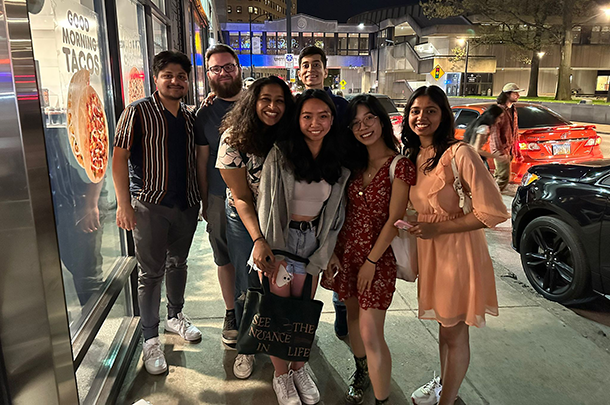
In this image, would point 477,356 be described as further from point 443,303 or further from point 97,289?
point 97,289

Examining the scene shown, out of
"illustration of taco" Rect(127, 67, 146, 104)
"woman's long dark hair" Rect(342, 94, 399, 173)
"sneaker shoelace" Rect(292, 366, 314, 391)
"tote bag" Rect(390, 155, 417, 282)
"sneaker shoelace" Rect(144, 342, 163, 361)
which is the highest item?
"illustration of taco" Rect(127, 67, 146, 104)

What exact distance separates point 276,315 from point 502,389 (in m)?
1.60

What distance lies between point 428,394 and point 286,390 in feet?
2.87

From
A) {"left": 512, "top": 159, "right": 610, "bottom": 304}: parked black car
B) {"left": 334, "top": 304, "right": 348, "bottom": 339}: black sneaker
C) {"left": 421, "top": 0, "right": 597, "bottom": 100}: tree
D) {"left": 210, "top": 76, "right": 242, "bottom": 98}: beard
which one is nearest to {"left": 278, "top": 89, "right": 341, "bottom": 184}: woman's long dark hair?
{"left": 210, "top": 76, "right": 242, "bottom": 98}: beard

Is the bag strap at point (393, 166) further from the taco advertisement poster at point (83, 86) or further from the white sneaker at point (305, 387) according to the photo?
the taco advertisement poster at point (83, 86)

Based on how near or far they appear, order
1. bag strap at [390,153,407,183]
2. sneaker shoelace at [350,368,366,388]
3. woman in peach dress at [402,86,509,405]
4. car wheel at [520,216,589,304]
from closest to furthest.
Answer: woman in peach dress at [402,86,509,405]
bag strap at [390,153,407,183]
sneaker shoelace at [350,368,366,388]
car wheel at [520,216,589,304]

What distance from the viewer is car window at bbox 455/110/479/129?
938 centimetres

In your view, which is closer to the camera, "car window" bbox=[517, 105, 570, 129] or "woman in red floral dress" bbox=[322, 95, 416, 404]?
"woman in red floral dress" bbox=[322, 95, 416, 404]

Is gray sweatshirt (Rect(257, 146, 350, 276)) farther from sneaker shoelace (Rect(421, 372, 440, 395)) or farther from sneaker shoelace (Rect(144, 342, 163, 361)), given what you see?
sneaker shoelace (Rect(144, 342, 163, 361))

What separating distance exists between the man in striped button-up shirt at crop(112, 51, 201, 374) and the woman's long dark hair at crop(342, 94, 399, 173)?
1.20 m

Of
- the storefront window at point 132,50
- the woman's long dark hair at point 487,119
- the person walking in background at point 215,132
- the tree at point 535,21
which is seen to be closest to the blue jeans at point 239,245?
the person walking in background at point 215,132

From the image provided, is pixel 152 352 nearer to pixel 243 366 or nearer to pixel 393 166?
pixel 243 366

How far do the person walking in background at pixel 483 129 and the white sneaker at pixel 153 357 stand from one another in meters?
5.35

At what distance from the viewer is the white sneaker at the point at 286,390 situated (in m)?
2.69
